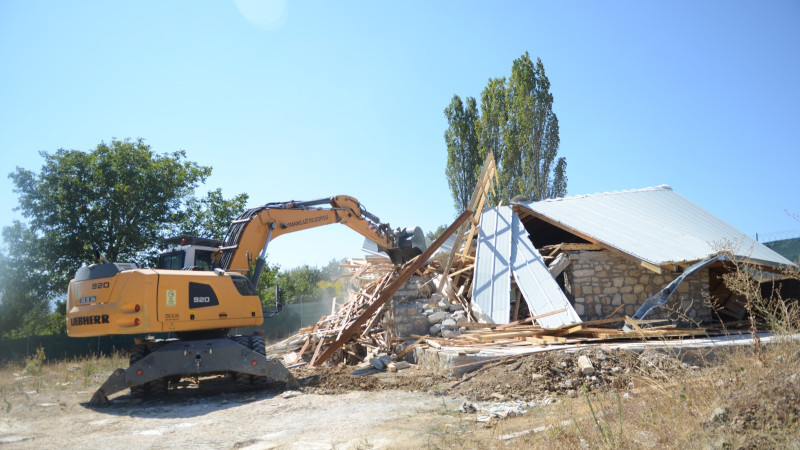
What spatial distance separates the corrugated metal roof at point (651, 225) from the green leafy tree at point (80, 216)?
15.6 metres

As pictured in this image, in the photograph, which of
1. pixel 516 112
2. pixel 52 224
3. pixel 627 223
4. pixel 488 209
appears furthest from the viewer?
pixel 516 112

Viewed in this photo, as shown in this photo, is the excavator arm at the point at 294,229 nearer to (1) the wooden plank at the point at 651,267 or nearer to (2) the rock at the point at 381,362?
(2) the rock at the point at 381,362

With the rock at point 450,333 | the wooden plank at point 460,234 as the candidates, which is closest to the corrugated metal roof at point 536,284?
the wooden plank at point 460,234

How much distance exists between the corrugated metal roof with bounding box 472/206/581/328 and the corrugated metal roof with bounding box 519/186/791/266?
91 cm

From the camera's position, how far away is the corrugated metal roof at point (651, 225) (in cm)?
1310

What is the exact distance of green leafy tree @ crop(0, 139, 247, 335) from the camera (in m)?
20.8

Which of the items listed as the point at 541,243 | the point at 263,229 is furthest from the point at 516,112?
the point at 263,229

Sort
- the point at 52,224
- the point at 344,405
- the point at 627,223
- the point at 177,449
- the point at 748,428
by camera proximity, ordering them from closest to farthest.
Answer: the point at 748,428 → the point at 177,449 → the point at 344,405 → the point at 627,223 → the point at 52,224

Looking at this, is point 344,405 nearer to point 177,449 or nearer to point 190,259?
point 177,449

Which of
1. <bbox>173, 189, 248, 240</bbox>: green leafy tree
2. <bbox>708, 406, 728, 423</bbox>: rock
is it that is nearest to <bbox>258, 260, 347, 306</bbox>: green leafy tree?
<bbox>173, 189, 248, 240</bbox>: green leafy tree

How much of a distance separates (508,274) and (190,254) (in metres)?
7.76

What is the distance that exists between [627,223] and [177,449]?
12698 millimetres

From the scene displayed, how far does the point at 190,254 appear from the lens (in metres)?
10.8

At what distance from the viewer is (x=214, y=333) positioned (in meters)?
10.7
